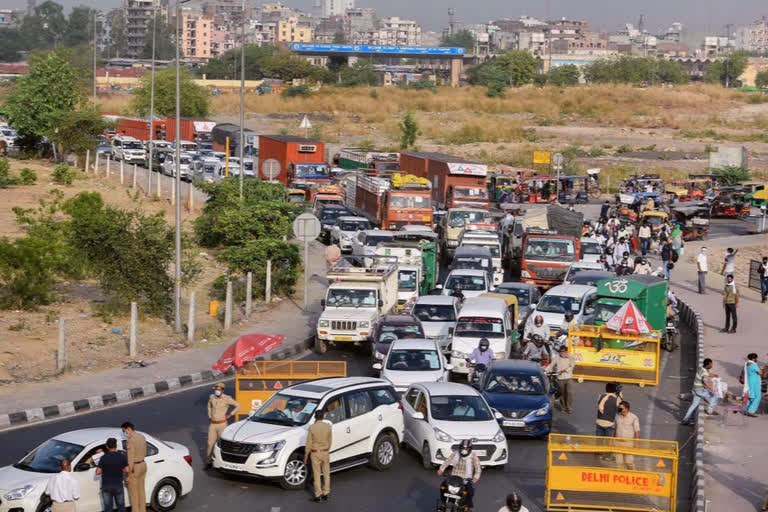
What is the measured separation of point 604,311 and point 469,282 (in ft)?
19.7

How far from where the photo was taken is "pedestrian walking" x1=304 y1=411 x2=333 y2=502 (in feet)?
46.8

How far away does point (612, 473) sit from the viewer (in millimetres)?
13594

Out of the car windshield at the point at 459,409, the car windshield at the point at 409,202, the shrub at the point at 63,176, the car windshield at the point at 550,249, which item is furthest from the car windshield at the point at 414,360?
the shrub at the point at 63,176

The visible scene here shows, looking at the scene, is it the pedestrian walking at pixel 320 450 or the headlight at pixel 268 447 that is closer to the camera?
the pedestrian walking at pixel 320 450

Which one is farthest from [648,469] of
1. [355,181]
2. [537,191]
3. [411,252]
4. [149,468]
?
[537,191]

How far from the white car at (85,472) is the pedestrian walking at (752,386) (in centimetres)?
1015

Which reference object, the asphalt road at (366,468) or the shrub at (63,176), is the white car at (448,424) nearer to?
the asphalt road at (366,468)

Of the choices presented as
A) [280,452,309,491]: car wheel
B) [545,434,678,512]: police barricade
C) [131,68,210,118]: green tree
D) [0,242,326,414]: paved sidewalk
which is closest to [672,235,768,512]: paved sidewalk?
[545,434,678,512]: police barricade

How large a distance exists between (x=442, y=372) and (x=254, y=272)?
526 inches

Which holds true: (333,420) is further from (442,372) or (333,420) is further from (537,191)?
(537,191)

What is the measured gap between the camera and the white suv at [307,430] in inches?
583

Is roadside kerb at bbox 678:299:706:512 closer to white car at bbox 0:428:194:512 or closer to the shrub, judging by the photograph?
white car at bbox 0:428:194:512

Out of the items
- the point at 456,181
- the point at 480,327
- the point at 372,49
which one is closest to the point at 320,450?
the point at 480,327

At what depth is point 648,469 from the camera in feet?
44.5
